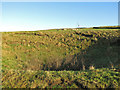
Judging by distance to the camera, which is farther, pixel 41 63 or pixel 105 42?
pixel 105 42

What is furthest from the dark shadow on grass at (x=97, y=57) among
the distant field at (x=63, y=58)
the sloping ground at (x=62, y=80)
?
the sloping ground at (x=62, y=80)

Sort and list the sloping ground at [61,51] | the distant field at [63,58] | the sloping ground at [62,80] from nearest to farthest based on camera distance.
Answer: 1. the sloping ground at [62,80]
2. the distant field at [63,58]
3. the sloping ground at [61,51]

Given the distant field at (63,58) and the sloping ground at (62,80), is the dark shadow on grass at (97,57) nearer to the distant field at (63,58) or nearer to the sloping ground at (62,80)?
the distant field at (63,58)

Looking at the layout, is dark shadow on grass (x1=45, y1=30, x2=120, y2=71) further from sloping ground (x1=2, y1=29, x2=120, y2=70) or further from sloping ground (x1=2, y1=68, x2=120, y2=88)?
sloping ground (x1=2, y1=68, x2=120, y2=88)

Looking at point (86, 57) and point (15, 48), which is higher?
point (15, 48)

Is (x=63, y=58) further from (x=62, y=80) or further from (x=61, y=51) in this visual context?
(x=62, y=80)

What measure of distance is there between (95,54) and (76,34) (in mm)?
5947

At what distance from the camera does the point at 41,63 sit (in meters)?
12.7

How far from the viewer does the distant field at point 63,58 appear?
18.1 ft

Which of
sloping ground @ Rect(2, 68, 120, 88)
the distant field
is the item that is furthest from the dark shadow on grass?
sloping ground @ Rect(2, 68, 120, 88)

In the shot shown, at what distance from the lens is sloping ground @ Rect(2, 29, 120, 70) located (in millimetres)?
12203

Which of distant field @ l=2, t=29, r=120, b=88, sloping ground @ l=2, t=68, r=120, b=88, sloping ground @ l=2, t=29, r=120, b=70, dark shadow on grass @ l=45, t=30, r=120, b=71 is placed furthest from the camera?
sloping ground @ l=2, t=29, r=120, b=70

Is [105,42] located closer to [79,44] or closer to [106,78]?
[79,44]

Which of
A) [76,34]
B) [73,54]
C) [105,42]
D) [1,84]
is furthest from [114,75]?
[76,34]
